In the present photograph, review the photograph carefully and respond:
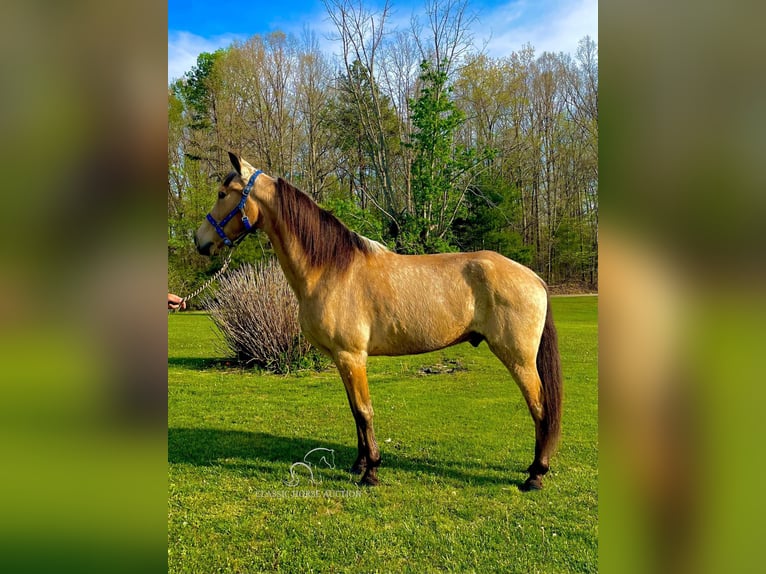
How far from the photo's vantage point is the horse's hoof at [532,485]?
2525mm

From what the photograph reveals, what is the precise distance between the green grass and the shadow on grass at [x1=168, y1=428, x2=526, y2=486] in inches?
0.5

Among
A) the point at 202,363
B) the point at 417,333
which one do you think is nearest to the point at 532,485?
the point at 417,333

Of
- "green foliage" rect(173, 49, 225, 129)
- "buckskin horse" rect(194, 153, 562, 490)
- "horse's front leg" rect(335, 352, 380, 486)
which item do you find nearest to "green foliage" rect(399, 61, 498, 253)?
A: "buckskin horse" rect(194, 153, 562, 490)

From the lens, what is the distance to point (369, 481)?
2664 mm

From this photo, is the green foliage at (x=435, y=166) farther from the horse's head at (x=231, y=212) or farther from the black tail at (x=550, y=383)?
the horse's head at (x=231, y=212)

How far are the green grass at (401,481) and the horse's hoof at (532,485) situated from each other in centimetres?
5

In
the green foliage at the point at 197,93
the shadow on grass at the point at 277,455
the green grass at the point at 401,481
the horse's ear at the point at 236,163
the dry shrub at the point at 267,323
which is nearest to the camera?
the green grass at the point at 401,481

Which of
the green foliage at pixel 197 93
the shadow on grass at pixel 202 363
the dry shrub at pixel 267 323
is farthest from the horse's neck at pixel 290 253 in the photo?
the shadow on grass at pixel 202 363

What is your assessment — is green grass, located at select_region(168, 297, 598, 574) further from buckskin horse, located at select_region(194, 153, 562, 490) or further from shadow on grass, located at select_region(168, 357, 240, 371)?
shadow on grass, located at select_region(168, 357, 240, 371)

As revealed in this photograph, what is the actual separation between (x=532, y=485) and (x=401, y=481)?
839 mm

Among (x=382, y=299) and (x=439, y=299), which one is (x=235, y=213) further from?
(x=439, y=299)

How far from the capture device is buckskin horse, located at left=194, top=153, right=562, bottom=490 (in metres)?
2.61
